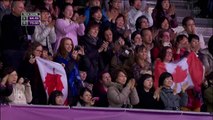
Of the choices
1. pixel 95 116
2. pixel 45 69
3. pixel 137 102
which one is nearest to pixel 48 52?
pixel 45 69

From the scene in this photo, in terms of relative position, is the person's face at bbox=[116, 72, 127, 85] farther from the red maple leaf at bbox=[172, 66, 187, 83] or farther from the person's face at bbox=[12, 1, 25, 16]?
the person's face at bbox=[12, 1, 25, 16]

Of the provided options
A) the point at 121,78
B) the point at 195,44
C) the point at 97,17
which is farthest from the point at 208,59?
the point at 121,78

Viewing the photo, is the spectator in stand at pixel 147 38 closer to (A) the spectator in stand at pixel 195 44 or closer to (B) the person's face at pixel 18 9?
(A) the spectator in stand at pixel 195 44

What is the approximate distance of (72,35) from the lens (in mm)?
14219

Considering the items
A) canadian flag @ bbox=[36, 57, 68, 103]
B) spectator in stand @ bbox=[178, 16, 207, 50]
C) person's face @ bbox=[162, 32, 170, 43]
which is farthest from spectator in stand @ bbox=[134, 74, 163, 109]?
spectator in stand @ bbox=[178, 16, 207, 50]

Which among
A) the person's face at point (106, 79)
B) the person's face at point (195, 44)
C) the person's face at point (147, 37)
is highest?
the person's face at point (147, 37)

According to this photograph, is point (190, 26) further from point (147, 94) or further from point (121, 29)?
point (147, 94)

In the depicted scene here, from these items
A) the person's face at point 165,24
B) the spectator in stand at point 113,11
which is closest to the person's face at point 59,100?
the spectator in stand at point 113,11

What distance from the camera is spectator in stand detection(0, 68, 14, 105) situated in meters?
11.5

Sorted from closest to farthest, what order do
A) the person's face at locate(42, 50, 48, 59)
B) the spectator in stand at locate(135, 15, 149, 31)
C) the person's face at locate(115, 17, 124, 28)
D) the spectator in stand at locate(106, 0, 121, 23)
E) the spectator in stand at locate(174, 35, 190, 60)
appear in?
the person's face at locate(42, 50, 48, 59) → the spectator in stand at locate(174, 35, 190, 60) → the person's face at locate(115, 17, 124, 28) → the spectator in stand at locate(135, 15, 149, 31) → the spectator in stand at locate(106, 0, 121, 23)

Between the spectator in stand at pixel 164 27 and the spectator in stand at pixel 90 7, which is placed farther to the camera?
the spectator in stand at pixel 164 27

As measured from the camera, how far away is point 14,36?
1351 cm

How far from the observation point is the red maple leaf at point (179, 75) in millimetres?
14320

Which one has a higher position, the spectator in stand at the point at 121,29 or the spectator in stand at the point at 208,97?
the spectator in stand at the point at 121,29
